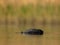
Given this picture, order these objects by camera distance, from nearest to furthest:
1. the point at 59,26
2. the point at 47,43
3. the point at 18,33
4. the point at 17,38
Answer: the point at 47,43
the point at 17,38
the point at 18,33
the point at 59,26

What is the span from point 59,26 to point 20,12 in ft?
6.25

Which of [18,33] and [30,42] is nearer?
[30,42]

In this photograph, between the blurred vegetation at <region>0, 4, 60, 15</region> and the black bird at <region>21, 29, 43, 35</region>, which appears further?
the blurred vegetation at <region>0, 4, 60, 15</region>

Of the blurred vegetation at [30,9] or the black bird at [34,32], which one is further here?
the blurred vegetation at [30,9]

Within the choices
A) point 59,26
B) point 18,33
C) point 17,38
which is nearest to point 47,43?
point 17,38

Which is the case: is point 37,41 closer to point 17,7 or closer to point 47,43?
point 47,43

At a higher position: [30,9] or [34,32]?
[30,9]

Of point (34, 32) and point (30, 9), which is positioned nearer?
point (34, 32)

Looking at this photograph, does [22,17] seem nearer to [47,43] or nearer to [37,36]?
[37,36]

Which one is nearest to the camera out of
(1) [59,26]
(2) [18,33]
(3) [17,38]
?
(3) [17,38]

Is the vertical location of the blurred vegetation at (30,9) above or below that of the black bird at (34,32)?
above

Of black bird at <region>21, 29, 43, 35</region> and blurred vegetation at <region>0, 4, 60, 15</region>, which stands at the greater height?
blurred vegetation at <region>0, 4, 60, 15</region>

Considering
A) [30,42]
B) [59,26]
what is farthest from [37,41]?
[59,26]

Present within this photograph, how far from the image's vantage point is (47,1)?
1956cm
